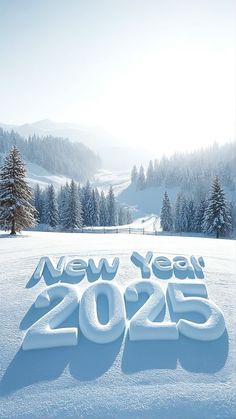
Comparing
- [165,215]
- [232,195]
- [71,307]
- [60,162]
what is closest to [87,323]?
[71,307]

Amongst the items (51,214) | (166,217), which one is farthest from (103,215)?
(51,214)

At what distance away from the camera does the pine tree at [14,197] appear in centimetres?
2200

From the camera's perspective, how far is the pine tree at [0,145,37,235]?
22000mm

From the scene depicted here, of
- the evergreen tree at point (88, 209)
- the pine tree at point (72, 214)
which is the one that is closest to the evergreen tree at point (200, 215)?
the evergreen tree at point (88, 209)

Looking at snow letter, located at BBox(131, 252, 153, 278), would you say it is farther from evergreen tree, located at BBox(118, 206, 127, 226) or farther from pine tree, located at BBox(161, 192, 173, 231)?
evergreen tree, located at BBox(118, 206, 127, 226)

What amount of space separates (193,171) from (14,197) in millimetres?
136373

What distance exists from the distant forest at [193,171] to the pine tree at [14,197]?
10941 cm

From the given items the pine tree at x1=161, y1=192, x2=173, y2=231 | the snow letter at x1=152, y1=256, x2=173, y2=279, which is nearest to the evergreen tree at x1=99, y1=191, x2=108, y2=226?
the pine tree at x1=161, y1=192, x2=173, y2=231

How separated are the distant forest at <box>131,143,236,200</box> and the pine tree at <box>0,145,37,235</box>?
109 metres

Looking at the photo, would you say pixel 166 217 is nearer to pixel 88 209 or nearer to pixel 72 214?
pixel 88 209

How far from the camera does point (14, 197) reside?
22359mm

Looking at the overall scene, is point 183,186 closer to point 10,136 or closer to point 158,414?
point 10,136

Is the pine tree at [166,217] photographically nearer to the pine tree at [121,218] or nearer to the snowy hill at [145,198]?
the pine tree at [121,218]

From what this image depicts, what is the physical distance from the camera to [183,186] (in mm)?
143000
